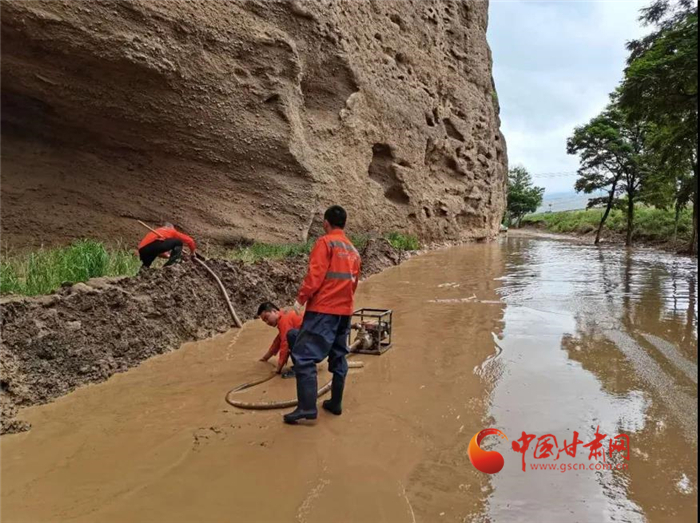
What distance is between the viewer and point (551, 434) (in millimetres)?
3479

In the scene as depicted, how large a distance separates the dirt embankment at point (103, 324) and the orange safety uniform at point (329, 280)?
220cm

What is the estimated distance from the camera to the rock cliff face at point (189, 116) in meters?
8.13

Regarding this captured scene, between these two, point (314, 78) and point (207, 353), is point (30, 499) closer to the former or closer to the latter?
point (207, 353)

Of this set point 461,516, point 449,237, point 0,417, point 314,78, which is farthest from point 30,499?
point 449,237

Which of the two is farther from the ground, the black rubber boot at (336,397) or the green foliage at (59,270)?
the green foliage at (59,270)

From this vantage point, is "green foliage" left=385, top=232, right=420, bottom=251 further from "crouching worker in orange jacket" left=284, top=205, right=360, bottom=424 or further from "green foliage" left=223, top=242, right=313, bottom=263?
"crouching worker in orange jacket" left=284, top=205, right=360, bottom=424

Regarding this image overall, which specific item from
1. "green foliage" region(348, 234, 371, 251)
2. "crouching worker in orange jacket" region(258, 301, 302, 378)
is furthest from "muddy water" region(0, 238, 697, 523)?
"green foliage" region(348, 234, 371, 251)

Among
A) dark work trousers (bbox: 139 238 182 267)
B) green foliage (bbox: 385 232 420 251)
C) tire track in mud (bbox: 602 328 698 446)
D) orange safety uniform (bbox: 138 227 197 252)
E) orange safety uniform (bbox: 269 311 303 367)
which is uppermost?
orange safety uniform (bbox: 138 227 197 252)

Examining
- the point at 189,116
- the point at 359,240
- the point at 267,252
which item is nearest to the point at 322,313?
the point at 267,252

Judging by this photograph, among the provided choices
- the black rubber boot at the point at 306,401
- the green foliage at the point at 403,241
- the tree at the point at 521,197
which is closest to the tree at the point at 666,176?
the green foliage at the point at 403,241

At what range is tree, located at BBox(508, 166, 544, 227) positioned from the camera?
198ft

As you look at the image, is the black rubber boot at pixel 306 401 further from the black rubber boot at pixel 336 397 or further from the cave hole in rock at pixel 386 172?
the cave hole in rock at pixel 386 172

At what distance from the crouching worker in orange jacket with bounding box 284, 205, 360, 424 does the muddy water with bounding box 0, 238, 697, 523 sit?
233 millimetres

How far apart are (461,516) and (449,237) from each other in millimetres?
19590
